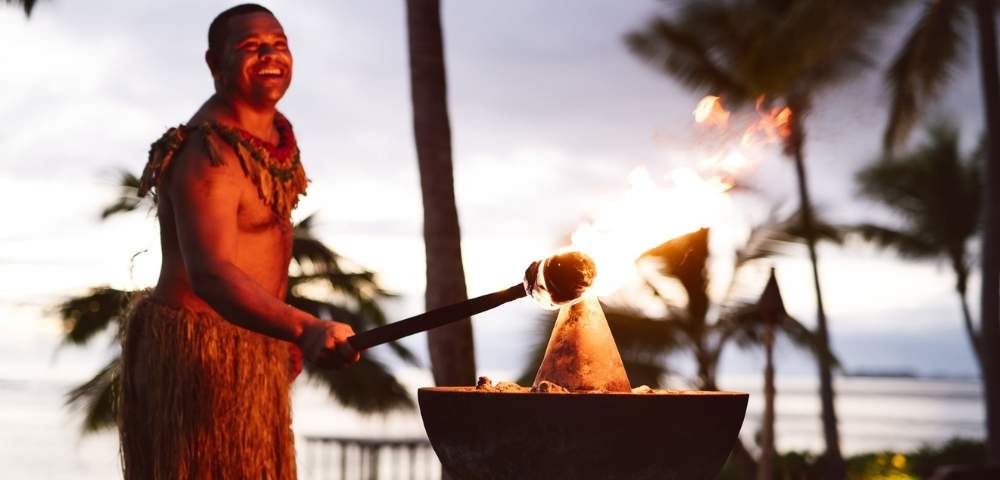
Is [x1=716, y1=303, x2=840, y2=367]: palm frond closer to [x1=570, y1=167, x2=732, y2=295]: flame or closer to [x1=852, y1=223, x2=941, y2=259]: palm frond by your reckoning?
[x1=570, y1=167, x2=732, y2=295]: flame

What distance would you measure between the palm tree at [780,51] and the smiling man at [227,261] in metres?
10.2

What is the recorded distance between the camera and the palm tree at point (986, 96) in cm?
1329

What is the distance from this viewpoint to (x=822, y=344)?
690 inches

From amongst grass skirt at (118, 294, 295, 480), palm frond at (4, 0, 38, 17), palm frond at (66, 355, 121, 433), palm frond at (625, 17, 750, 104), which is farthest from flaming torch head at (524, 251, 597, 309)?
palm frond at (625, 17, 750, 104)

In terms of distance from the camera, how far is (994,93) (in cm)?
1386

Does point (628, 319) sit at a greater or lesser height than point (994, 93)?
lesser

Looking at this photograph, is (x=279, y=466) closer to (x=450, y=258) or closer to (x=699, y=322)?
(x=450, y=258)

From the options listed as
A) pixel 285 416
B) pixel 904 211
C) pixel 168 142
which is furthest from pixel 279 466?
pixel 904 211

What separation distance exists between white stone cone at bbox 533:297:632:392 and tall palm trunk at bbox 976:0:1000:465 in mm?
11478

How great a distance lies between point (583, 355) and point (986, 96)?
12394mm

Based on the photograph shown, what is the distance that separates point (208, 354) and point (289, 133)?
0.64 metres

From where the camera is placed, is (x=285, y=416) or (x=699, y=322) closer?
(x=285, y=416)

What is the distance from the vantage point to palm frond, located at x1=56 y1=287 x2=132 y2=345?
14422 millimetres

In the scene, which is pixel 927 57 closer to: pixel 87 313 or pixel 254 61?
pixel 87 313
